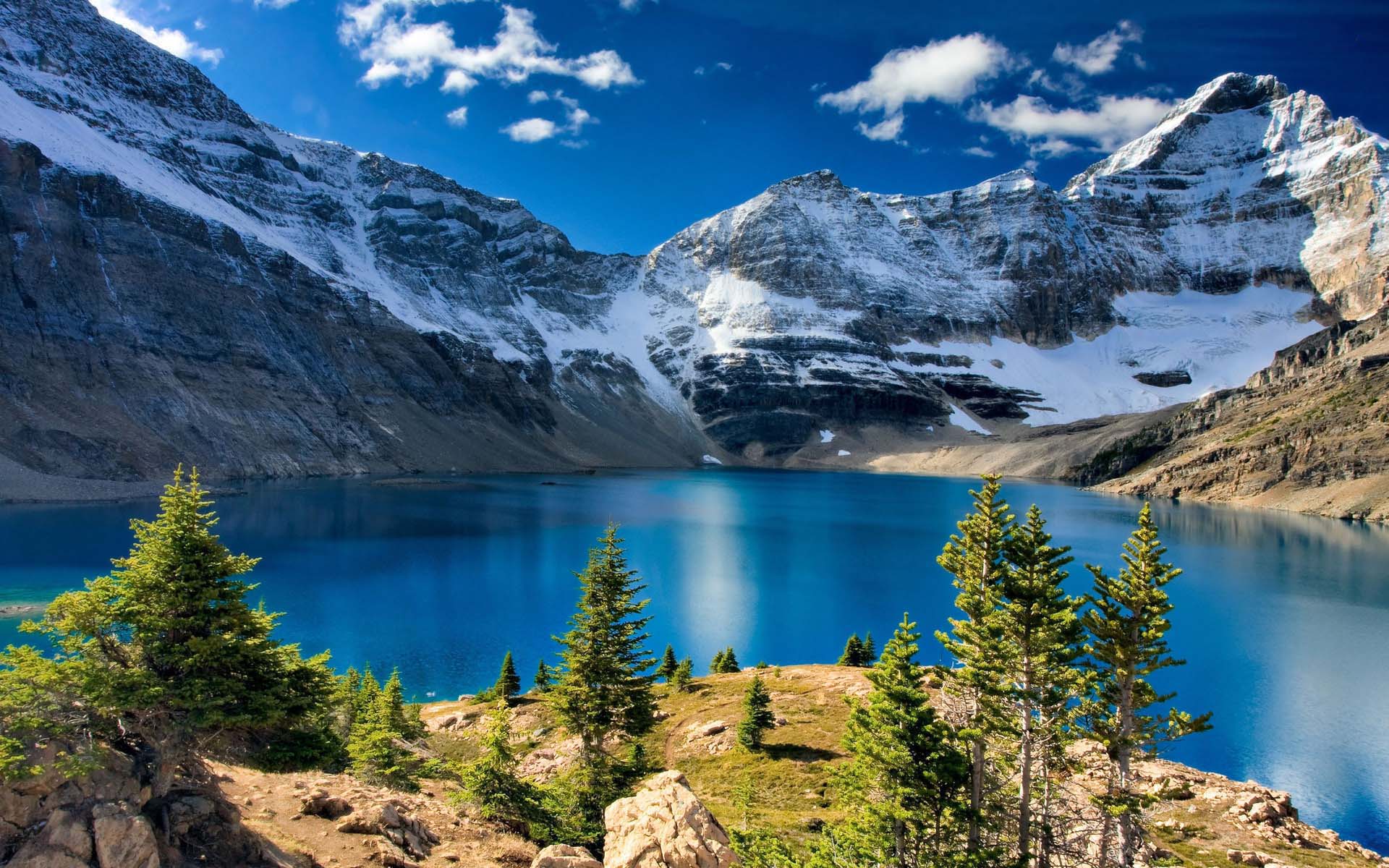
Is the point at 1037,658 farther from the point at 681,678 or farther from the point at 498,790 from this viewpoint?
the point at 681,678

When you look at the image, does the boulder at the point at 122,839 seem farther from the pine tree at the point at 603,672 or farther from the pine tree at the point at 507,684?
the pine tree at the point at 507,684

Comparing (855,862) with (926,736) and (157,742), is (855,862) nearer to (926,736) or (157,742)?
(926,736)

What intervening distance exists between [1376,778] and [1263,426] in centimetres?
13804

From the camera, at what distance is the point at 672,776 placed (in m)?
15.2

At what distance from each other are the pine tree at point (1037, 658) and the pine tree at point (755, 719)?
12590mm

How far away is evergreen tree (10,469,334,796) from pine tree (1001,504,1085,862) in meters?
14.7

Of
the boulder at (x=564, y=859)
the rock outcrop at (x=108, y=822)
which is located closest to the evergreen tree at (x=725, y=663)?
the boulder at (x=564, y=859)

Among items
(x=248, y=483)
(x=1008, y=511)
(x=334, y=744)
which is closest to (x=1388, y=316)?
(x=1008, y=511)

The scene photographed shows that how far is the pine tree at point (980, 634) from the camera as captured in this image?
15.1 m

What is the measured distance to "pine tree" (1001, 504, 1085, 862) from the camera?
15.1m

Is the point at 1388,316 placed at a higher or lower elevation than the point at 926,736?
higher

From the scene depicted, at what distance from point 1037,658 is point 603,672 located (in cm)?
1219

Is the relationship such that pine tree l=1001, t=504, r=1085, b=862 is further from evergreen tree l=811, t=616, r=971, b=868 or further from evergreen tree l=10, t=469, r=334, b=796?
evergreen tree l=10, t=469, r=334, b=796

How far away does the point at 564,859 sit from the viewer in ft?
42.6
